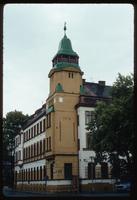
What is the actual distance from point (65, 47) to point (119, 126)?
21.4 metres

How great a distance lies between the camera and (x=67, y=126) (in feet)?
135

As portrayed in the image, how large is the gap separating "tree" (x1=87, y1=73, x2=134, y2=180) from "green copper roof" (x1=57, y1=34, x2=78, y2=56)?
17.2 m

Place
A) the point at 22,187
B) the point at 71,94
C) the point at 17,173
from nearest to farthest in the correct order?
the point at 71,94, the point at 22,187, the point at 17,173

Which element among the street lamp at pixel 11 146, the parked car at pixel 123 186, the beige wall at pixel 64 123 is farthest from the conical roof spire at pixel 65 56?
the street lamp at pixel 11 146

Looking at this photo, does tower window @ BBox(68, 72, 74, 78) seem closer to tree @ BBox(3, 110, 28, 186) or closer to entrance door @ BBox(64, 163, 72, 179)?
entrance door @ BBox(64, 163, 72, 179)

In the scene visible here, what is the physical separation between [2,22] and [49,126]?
39.2m

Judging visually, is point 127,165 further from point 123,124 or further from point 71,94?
point 71,94

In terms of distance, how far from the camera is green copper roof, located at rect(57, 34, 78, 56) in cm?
4359

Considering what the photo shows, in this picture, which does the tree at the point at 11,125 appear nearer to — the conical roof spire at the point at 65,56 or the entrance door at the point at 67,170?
the conical roof spire at the point at 65,56

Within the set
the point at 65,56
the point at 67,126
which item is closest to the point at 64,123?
the point at 67,126

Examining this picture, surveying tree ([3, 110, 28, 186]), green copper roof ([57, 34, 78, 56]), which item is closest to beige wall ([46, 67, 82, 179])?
green copper roof ([57, 34, 78, 56])

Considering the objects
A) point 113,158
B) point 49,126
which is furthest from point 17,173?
point 113,158

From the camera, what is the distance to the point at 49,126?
42938 mm

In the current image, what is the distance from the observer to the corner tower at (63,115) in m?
40.3
